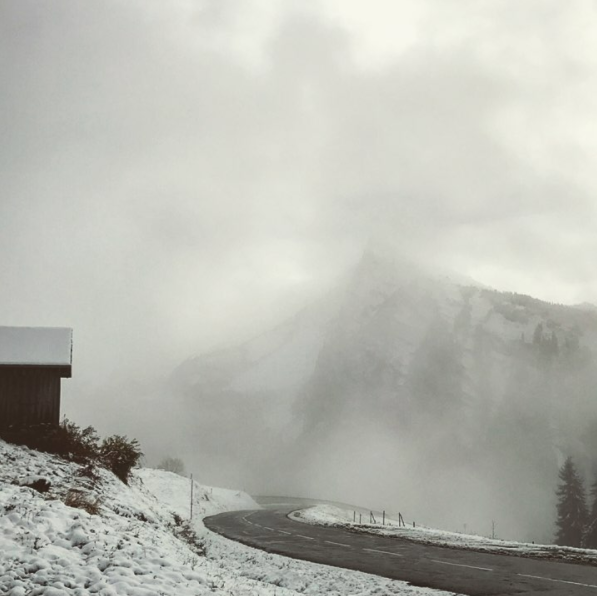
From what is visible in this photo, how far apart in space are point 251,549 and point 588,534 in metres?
64.0

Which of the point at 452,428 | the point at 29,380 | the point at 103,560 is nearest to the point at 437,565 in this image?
the point at 103,560

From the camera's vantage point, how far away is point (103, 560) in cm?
969

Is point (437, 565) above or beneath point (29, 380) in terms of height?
beneath

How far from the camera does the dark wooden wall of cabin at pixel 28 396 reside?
982 inches

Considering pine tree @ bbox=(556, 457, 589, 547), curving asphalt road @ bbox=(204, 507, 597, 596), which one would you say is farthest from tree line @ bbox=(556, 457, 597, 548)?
curving asphalt road @ bbox=(204, 507, 597, 596)

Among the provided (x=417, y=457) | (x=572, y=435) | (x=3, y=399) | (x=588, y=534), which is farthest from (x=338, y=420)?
(x=3, y=399)

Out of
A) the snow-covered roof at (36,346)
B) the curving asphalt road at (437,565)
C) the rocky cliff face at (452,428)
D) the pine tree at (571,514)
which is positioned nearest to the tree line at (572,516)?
the pine tree at (571,514)

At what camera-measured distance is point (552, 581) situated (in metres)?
13.5

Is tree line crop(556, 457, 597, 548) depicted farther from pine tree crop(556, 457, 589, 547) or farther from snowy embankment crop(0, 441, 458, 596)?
snowy embankment crop(0, 441, 458, 596)

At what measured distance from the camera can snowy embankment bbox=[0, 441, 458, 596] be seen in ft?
28.8

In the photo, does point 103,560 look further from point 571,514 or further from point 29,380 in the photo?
point 571,514

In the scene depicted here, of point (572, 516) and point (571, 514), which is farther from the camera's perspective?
point (571, 514)

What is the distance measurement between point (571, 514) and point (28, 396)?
75598 mm

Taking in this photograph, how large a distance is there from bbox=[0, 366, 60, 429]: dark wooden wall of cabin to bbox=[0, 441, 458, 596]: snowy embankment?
495cm
